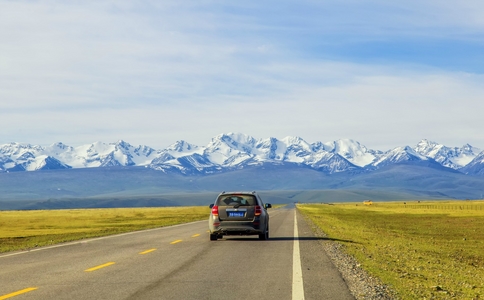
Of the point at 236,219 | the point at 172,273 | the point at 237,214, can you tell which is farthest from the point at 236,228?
the point at 172,273

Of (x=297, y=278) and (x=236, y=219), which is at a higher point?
(x=236, y=219)

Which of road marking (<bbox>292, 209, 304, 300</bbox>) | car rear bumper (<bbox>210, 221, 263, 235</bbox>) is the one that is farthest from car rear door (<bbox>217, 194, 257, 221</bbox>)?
road marking (<bbox>292, 209, 304, 300</bbox>)

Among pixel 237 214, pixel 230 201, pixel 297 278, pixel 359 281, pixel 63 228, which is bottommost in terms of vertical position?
pixel 359 281

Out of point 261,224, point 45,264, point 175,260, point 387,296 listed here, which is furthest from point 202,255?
point 387,296

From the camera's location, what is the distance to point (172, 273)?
687 inches

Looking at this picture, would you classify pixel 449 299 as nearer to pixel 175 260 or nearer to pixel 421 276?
pixel 421 276

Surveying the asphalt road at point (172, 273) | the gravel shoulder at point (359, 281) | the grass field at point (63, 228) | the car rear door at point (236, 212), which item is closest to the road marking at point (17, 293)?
the asphalt road at point (172, 273)

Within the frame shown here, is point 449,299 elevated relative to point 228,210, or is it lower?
lower

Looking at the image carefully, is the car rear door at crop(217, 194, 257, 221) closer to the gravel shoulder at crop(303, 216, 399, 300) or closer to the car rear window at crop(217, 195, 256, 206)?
the car rear window at crop(217, 195, 256, 206)

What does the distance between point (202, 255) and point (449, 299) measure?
1031cm

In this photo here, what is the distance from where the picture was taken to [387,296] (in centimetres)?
1381

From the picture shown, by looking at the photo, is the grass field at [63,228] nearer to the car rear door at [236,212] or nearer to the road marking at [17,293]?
the car rear door at [236,212]

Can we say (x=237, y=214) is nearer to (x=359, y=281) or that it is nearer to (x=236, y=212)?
(x=236, y=212)

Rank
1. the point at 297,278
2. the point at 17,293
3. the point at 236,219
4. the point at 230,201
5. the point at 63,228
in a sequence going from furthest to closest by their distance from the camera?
1. the point at 63,228
2. the point at 230,201
3. the point at 236,219
4. the point at 297,278
5. the point at 17,293
